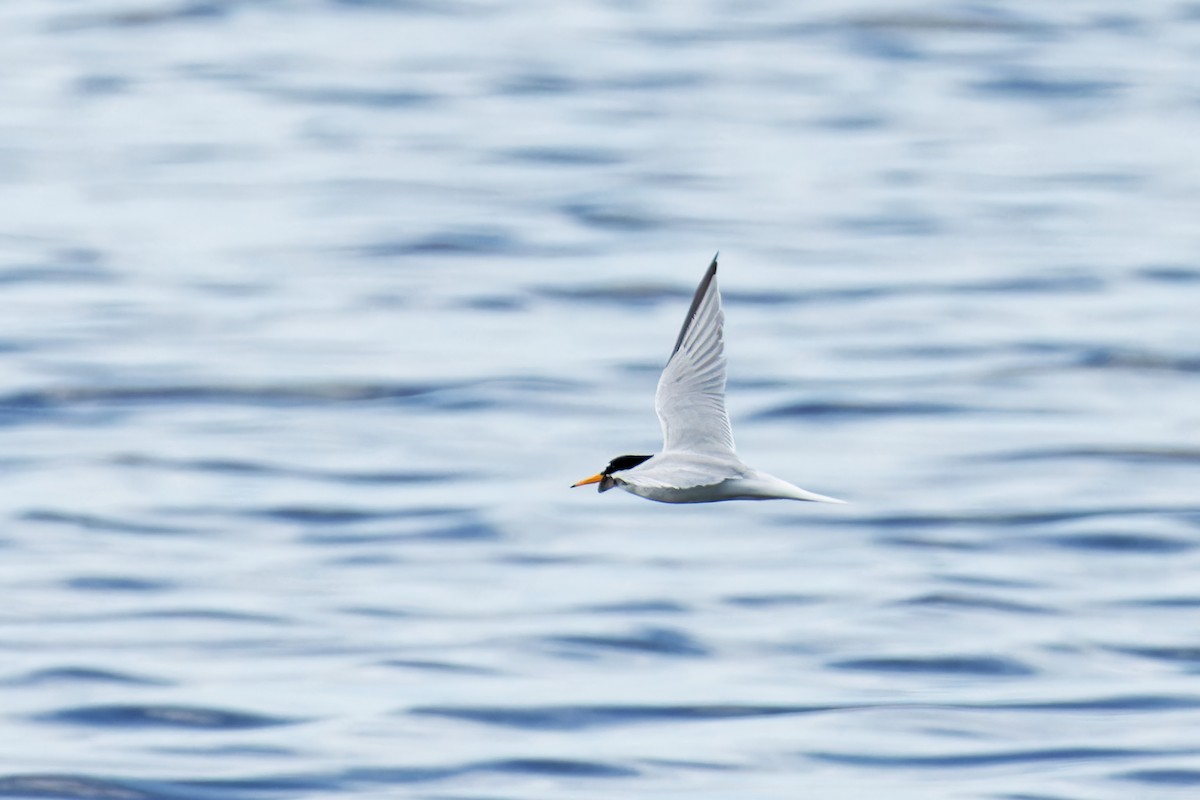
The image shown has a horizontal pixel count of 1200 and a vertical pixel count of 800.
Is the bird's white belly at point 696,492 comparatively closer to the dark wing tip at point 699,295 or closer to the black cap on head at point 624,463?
the black cap on head at point 624,463

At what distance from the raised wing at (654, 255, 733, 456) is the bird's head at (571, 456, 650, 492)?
0.08m

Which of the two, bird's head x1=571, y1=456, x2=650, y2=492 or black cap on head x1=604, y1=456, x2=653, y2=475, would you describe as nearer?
bird's head x1=571, y1=456, x2=650, y2=492

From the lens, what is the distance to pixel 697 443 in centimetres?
671

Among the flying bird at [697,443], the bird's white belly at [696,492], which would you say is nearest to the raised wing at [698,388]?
the flying bird at [697,443]

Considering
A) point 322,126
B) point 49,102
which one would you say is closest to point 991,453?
point 322,126

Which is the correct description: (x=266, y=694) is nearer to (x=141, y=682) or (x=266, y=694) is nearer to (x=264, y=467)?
(x=141, y=682)

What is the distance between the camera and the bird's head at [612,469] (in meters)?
6.24

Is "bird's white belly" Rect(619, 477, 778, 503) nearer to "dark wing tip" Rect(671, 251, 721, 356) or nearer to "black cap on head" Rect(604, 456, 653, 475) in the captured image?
"black cap on head" Rect(604, 456, 653, 475)

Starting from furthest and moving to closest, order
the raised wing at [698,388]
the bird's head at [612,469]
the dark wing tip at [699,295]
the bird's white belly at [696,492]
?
1. the raised wing at [698,388]
2. the dark wing tip at [699,295]
3. the bird's head at [612,469]
4. the bird's white belly at [696,492]

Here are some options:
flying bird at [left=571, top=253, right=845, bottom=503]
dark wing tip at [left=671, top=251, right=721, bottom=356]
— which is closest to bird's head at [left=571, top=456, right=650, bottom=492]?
flying bird at [left=571, top=253, right=845, bottom=503]

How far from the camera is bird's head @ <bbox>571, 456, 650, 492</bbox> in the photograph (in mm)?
6238

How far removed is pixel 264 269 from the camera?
55.7 feet

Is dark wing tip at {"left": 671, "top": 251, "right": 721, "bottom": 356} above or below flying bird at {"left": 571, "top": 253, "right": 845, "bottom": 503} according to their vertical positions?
above

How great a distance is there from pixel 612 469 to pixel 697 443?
320 mm
